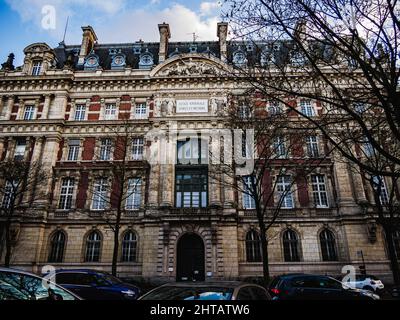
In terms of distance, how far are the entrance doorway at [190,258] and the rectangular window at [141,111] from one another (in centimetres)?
1239

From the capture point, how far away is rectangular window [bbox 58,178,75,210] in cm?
2419

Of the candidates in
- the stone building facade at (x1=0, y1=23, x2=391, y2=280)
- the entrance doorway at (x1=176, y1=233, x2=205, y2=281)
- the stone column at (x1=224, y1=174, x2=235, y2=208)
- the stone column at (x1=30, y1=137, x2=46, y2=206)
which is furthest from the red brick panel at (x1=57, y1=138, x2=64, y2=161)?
the stone column at (x1=224, y1=174, x2=235, y2=208)

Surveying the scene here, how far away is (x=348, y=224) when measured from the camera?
21.9 meters

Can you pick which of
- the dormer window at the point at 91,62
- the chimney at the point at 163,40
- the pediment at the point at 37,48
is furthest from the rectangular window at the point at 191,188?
the pediment at the point at 37,48

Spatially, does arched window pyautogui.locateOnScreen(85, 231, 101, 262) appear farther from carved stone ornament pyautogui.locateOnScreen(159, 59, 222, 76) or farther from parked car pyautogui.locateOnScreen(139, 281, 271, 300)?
parked car pyautogui.locateOnScreen(139, 281, 271, 300)

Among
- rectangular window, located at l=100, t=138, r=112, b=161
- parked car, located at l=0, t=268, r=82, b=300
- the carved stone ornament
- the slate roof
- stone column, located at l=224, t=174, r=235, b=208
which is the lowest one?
parked car, located at l=0, t=268, r=82, b=300

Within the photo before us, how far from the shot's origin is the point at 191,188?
24.2 meters

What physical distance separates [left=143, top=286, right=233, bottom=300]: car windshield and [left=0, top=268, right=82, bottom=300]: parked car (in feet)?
5.47

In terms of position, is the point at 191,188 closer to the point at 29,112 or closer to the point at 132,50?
the point at 29,112

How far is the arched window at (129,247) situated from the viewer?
73.6 ft

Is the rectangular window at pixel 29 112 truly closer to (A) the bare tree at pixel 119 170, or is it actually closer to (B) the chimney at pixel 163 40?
(A) the bare tree at pixel 119 170

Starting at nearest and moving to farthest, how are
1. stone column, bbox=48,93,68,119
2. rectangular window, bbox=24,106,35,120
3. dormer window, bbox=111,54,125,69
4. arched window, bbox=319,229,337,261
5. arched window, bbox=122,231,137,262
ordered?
arched window, bbox=319,229,337,261 → arched window, bbox=122,231,137,262 → stone column, bbox=48,93,68,119 → rectangular window, bbox=24,106,35,120 → dormer window, bbox=111,54,125,69
